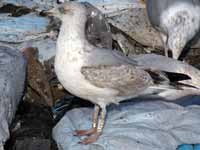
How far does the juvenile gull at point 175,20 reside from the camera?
160 inches

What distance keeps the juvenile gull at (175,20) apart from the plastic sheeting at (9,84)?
1.07 m

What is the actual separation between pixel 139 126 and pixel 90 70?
0.45 m

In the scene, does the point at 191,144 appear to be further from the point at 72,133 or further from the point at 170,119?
the point at 72,133

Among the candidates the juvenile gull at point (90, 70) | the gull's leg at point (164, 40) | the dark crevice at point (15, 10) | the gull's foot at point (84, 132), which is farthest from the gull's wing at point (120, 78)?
the dark crevice at point (15, 10)

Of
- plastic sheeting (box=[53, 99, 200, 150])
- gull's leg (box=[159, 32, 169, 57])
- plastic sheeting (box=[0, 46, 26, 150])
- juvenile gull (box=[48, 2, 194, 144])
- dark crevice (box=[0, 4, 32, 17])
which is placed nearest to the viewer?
juvenile gull (box=[48, 2, 194, 144])

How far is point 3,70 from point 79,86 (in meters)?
0.74

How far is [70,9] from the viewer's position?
2756 mm

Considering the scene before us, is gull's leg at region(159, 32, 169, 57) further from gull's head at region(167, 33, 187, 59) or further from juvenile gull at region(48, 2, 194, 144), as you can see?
juvenile gull at region(48, 2, 194, 144)

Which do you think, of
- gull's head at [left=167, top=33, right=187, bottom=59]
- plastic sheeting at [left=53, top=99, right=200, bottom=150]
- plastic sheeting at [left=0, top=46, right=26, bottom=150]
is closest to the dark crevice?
plastic sheeting at [left=0, top=46, right=26, bottom=150]

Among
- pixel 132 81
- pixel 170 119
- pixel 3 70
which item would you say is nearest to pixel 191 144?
pixel 170 119

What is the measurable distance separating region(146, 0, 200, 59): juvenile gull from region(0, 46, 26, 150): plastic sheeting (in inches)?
42.3

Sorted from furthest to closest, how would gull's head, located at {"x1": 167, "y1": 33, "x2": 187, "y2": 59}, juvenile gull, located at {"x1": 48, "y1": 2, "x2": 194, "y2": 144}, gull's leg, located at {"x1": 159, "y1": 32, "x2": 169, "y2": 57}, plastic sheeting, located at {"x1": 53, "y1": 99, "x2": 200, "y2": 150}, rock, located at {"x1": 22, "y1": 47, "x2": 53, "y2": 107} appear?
gull's leg, located at {"x1": 159, "y1": 32, "x2": 169, "y2": 57} < gull's head, located at {"x1": 167, "y1": 33, "x2": 187, "y2": 59} < rock, located at {"x1": 22, "y1": 47, "x2": 53, "y2": 107} < plastic sheeting, located at {"x1": 53, "y1": 99, "x2": 200, "y2": 150} < juvenile gull, located at {"x1": 48, "y1": 2, "x2": 194, "y2": 144}

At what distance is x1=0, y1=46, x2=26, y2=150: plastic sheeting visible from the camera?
9.80ft

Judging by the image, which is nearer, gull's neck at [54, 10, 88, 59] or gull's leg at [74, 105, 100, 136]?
gull's neck at [54, 10, 88, 59]
